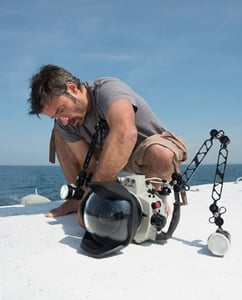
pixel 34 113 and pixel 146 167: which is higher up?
pixel 34 113

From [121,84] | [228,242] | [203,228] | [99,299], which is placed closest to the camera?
[99,299]

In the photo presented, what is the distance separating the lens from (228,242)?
1300 mm

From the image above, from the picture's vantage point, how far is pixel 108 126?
1.80 m

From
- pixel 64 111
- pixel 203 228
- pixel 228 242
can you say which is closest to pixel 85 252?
pixel 228 242

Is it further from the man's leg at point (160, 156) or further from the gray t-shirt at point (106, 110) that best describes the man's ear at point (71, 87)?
the man's leg at point (160, 156)

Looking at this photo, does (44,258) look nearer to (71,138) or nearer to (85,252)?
(85,252)

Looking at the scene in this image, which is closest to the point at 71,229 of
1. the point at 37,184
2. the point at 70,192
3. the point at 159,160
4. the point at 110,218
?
the point at 70,192

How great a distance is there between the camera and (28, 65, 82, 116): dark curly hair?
1.82 metres

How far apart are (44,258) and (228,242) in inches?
28.2

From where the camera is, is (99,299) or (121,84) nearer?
(99,299)

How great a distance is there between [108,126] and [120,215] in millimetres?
628

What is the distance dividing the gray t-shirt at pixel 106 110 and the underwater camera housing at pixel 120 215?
1.71ft

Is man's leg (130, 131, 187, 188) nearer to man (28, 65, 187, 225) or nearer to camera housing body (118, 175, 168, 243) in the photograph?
man (28, 65, 187, 225)

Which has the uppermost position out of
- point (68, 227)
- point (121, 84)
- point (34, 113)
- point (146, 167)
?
point (121, 84)
